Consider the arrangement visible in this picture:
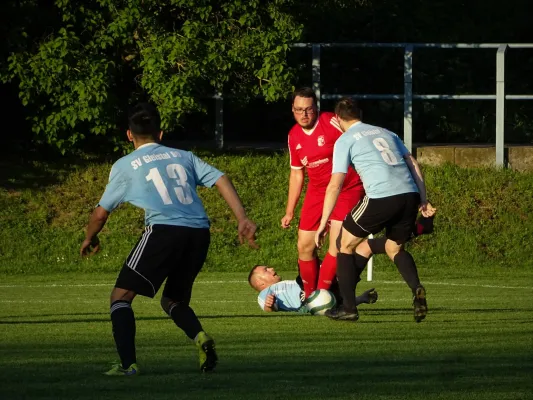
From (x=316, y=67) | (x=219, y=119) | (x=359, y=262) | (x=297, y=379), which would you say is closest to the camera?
(x=297, y=379)

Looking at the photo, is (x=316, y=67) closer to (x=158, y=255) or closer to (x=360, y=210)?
(x=360, y=210)

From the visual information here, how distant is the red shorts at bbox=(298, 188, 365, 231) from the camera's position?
1230 cm

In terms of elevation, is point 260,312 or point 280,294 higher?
point 280,294

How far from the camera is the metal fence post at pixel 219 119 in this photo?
2179 centimetres

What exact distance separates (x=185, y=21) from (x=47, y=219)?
12.2 ft

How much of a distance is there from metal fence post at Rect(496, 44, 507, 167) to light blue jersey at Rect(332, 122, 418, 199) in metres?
10.4

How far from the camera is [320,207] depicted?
489 inches

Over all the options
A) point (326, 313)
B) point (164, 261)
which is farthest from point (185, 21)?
point (164, 261)

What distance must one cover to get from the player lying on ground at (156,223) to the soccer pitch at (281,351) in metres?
0.28

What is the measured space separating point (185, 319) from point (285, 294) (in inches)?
160

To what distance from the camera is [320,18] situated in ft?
76.4

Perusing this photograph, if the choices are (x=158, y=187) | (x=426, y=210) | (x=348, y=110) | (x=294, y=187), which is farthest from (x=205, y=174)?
(x=294, y=187)

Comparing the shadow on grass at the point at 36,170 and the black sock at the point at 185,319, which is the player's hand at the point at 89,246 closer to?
the black sock at the point at 185,319

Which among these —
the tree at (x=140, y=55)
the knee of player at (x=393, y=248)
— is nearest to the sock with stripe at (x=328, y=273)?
the knee of player at (x=393, y=248)
